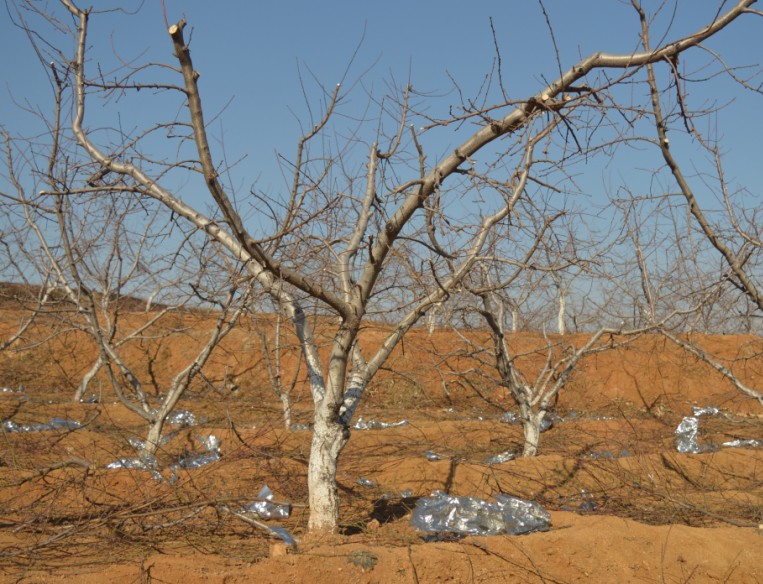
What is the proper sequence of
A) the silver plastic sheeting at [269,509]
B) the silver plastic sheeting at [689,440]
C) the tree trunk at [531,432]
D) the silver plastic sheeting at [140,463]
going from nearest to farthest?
the silver plastic sheeting at [269,509] → the silver plastic sheeting at [140,463] → the tree trunk at [531,432] → the silver plastic sheeting at [689,440]

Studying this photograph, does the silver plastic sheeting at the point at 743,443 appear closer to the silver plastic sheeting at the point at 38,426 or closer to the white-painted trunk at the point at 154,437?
the white-painted trunk at the point at 154,437

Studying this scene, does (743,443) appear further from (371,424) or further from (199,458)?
(199,458)

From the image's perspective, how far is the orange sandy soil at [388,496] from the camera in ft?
14.4

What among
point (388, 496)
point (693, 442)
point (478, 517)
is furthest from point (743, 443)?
point (478, 517)

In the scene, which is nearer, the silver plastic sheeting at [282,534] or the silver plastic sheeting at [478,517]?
the silver plastic sheeting at [282,534]

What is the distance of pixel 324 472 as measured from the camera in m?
5.32

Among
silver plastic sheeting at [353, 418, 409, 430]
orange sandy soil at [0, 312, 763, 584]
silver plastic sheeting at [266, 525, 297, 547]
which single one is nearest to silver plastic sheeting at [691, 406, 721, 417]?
orange sandy soil at [0, 312, 763, 584]

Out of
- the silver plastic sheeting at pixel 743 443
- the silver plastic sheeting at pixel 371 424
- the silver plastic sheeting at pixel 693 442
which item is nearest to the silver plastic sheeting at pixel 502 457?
the silver plastic sheeting at pixel 693 442

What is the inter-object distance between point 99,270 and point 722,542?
7.63m

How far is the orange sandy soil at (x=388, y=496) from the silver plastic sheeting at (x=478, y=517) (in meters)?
0.17

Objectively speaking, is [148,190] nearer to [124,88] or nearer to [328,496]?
[124,88]

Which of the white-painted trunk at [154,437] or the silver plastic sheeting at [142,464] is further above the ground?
the white-painted trunk at [154,437]

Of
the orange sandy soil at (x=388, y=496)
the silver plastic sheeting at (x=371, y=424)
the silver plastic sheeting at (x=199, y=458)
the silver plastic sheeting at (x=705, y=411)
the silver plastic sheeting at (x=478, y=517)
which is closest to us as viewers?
the orange sandy soil at (x=388, y=496)

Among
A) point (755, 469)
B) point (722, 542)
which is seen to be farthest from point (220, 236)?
point (755, 469)
